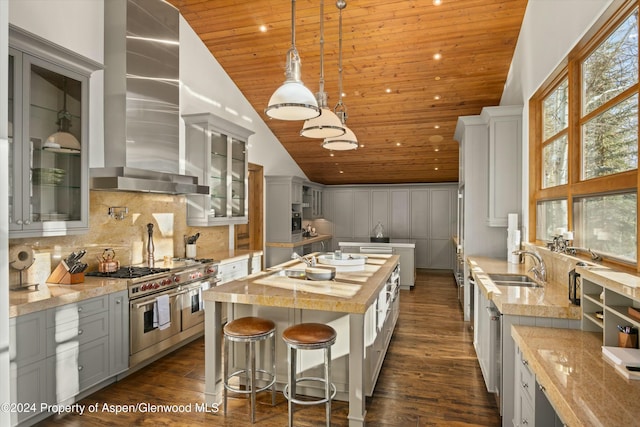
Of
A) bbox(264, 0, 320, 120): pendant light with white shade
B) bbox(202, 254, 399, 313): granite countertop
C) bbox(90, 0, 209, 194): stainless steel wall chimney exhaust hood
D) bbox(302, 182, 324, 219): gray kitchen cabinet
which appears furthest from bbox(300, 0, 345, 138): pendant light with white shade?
bbox(302, 182, 324, 219): gray kitchen cabinet

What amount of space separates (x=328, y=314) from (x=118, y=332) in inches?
70.2

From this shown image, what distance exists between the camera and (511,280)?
3414mm

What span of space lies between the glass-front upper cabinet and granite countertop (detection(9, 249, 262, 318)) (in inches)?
16.7

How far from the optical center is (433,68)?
490 cm

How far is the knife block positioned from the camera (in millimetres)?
2982

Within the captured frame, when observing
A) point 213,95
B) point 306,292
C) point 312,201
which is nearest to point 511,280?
point 306,292

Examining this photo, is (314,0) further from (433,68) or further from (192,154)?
(192,154)

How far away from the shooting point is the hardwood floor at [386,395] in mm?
2588

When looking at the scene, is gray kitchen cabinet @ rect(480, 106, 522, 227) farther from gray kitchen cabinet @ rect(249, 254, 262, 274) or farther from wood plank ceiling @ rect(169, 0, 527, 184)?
gray kitchen cabinet @ rect(249, 254, 262, 274)

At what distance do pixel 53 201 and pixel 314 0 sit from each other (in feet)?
10.6

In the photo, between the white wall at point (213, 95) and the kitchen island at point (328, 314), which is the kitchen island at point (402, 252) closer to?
the white wall at point (213, 95)

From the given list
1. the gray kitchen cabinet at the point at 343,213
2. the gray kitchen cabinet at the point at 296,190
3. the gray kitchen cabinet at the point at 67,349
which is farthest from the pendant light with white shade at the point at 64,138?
the gray kitchen cabinet at the point at 343,213

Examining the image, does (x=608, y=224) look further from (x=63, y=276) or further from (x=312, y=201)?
(x=312, y=201)

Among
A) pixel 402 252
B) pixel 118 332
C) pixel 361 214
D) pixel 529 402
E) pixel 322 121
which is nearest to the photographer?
pixel 529 402
